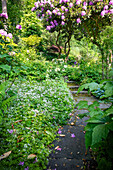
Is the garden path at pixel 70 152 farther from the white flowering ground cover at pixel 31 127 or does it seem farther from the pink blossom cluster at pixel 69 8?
the pink blossom cluster at pixel 69 8

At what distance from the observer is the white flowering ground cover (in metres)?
1.63

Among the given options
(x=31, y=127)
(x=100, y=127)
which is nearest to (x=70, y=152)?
(x=31, y=127)

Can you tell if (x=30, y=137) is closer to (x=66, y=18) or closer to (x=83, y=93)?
(x=83, y=93)

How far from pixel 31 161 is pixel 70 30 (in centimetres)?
702

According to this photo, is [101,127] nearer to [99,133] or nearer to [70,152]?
[99,133]

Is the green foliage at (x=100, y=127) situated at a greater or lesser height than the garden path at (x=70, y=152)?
greater

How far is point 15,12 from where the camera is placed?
1295 cm

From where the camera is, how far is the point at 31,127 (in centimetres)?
220

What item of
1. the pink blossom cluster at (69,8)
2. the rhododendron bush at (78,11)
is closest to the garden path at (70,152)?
the rhododendron bush at (78,11)

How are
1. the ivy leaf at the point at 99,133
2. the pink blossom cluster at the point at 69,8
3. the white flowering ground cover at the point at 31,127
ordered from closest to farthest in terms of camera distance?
1. the ivy leaf at the point at 99,133
2. the white flowering ground cover at the point at 31,127
3. the pink blossom cluster at the point at 69,8

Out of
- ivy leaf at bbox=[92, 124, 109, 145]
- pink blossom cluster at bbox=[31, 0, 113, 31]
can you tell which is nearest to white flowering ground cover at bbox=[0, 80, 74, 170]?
ivy leaf at bbox=[92, 124, 109, 145]

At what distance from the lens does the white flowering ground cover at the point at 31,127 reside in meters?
1.63

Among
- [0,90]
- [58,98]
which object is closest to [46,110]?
[58,98]

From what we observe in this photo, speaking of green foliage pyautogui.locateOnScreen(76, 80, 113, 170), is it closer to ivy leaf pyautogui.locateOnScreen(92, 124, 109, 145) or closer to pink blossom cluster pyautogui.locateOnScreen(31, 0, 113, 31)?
ivy leaf pyautogui.locateOnScreen(92, 124, 109, 145)
